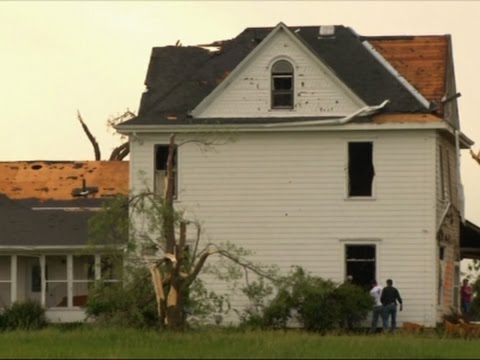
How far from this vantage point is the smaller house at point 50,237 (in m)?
54.9

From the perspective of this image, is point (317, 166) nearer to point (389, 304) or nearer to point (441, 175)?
point (441, 175)

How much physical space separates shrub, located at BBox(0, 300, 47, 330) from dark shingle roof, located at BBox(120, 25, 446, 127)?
6.26 m

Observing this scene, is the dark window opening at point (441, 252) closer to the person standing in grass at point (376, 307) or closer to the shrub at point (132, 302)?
the person standing in grass at point (376, 307)

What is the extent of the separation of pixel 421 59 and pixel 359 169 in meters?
4.75

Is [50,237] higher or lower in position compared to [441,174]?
lower

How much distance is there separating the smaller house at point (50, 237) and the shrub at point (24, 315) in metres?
0.93

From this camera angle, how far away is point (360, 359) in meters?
33.7

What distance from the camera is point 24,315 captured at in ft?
173

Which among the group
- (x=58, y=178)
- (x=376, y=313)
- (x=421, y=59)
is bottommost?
(x=376, y=313)

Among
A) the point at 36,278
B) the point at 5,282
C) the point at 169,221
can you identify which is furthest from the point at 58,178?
the point at 169,221

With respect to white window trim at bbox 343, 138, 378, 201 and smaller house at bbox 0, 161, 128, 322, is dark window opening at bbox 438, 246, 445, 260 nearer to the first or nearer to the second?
white window trim at bbox 343, 138, 378, 201

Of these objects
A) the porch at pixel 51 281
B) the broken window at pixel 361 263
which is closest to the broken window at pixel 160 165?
the porch at pixel 51 281

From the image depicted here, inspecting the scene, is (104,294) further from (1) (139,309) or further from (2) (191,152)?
(2) (191,152)

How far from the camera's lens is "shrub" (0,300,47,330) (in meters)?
52.0
